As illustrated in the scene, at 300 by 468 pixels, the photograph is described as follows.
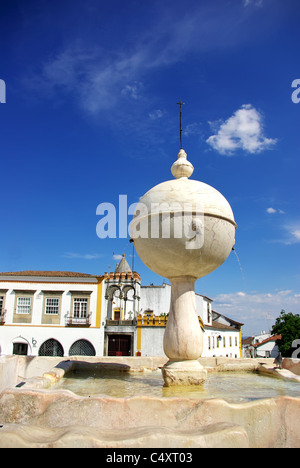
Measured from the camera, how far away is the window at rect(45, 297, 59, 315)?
3020 centimetres

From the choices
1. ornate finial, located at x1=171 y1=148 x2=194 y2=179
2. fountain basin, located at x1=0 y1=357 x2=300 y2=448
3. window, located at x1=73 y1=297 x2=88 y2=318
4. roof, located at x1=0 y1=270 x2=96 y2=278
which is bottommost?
fountain basin, located at x1=0 y1=357 x2=300 y2=448

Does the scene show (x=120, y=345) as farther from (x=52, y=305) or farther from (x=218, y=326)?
(x=218, y=326)

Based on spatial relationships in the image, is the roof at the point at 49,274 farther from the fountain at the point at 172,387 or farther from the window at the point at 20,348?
the fountain at the point at 172,387

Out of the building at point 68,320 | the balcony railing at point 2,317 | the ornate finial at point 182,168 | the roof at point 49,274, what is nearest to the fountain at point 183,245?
the ornate finial at point 182,168

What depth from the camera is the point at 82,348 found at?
29438 millimetres

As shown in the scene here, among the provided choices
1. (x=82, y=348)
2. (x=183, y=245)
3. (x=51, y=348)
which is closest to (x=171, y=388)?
(x=183, y=245)

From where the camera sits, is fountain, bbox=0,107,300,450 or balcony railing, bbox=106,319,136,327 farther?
balcony railing, bbox=106,319,136,327

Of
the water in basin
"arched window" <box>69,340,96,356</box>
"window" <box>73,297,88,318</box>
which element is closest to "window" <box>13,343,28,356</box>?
"arched window" <box>69,340,96,356</box>

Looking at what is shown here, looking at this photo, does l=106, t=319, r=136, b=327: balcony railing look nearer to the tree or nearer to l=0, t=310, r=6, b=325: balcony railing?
l=0, t=310, r=6, b=325: balcony railing

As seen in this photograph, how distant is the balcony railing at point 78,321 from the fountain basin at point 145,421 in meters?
26.5

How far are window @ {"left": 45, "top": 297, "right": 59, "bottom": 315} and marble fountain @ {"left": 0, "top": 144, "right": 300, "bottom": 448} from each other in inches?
824
